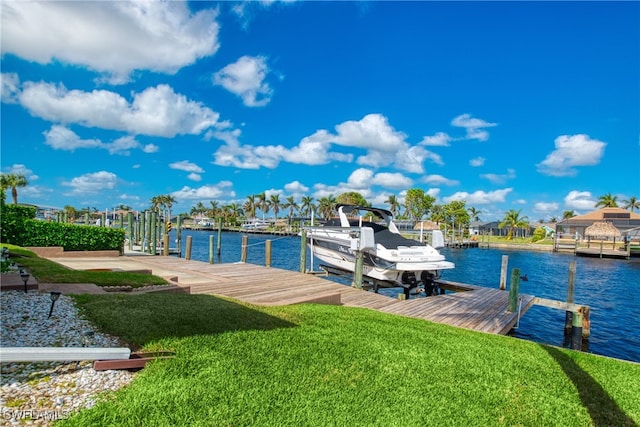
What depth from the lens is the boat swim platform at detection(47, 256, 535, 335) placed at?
7.64 m

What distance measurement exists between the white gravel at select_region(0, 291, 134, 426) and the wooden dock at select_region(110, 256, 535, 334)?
331cm

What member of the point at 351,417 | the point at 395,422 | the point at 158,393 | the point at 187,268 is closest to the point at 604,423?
the point at 395,422

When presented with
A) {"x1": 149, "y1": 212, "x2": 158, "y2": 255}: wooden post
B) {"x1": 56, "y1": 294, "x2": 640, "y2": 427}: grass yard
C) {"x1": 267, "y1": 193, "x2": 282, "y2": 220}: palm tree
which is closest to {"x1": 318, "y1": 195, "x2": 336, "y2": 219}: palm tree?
{"x1": 267, "y1": 193, "x2": 282, "y2": 220}: palm tree

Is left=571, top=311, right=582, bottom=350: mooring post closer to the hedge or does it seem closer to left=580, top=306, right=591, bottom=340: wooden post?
left=580, top=306, right=591, bottom=340: wooden post

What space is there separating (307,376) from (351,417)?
2.23 ft

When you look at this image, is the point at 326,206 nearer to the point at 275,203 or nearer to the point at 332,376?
the point at 275,203

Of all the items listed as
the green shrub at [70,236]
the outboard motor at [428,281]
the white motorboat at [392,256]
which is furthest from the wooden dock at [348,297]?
the green shrub at [70,236]

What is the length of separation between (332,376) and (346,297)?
5.42 metres

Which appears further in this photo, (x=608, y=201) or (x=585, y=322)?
(x=608, y=201)

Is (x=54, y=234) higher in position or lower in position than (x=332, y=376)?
higher

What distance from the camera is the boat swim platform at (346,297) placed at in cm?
764

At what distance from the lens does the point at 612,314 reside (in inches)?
553

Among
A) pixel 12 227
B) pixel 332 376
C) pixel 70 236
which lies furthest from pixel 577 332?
pixel 12 227

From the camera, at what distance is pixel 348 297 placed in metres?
8.99
